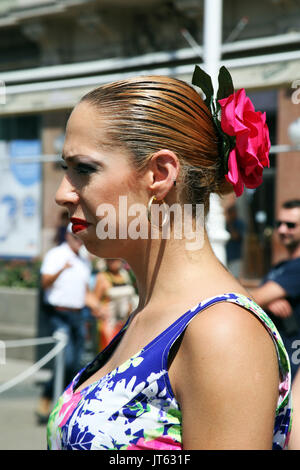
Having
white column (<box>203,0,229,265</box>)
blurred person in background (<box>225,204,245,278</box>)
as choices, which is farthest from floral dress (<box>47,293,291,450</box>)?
blurred person in background (<box>225,204,245,278</box>)

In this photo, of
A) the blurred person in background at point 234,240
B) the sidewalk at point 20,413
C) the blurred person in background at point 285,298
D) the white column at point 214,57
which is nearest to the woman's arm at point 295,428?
the blurred person in background at point 285,298

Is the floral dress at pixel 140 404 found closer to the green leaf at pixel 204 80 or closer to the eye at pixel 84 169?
the eye at pixel 84 169

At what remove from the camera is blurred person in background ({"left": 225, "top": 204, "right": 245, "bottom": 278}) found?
6258 mm

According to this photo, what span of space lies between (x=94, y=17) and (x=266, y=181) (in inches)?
162

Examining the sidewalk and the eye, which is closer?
the eye

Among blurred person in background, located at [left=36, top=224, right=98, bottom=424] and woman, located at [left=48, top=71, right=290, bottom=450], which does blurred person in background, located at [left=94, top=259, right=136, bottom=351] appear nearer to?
blurred person in background, located at [left=36, top=224, right=98, bottom=424]

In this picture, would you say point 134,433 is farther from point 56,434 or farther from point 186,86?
point 186,86

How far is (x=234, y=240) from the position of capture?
6617mm

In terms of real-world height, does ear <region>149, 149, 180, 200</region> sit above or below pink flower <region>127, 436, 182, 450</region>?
above

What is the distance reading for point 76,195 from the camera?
4.19 ft

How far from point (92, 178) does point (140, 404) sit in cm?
48

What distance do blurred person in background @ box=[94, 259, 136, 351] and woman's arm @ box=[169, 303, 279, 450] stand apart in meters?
4.65

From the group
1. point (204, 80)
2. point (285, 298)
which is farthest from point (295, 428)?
point (285, 298)

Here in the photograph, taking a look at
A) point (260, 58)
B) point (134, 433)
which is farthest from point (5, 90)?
point (134, 433)
